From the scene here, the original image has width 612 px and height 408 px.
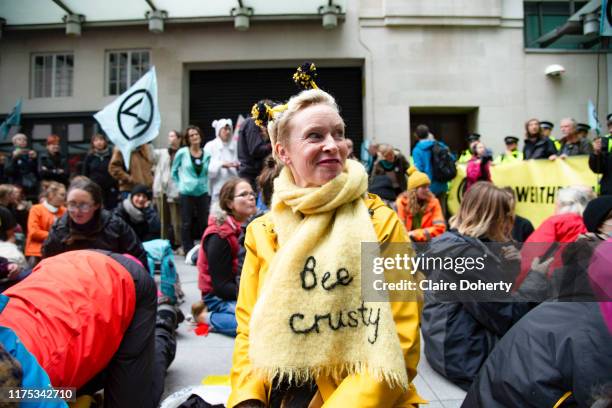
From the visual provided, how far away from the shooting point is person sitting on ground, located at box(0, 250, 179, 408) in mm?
2047

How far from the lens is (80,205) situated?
153 inches

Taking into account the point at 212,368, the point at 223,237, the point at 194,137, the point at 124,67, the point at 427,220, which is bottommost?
the point at 212,368

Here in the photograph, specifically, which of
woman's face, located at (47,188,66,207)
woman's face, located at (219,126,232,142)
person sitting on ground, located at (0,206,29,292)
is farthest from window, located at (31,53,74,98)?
person sitting on ground, located at (0,206,29,292)

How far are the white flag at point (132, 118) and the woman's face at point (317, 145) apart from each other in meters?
6.07

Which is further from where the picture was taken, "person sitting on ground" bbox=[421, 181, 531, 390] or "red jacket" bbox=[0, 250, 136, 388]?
"person sitting on ground" bbox=[421, 181, 531, 390]

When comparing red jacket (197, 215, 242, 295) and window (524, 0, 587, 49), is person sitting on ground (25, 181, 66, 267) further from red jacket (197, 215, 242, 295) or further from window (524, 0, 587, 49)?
window (524, 0, 587, 49)

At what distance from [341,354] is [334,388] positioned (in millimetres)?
125

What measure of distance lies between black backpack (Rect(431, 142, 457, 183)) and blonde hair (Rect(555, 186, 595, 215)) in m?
3.37

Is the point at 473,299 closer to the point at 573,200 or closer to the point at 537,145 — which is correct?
the point at 573,200

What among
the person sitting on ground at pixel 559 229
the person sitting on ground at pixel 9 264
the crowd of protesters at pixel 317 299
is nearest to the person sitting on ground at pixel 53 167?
the crowd of protesters at pixel 317 299

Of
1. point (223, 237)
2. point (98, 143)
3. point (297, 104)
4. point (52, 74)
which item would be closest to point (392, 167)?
point (223, 237)

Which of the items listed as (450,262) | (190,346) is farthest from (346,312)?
(190,346)
